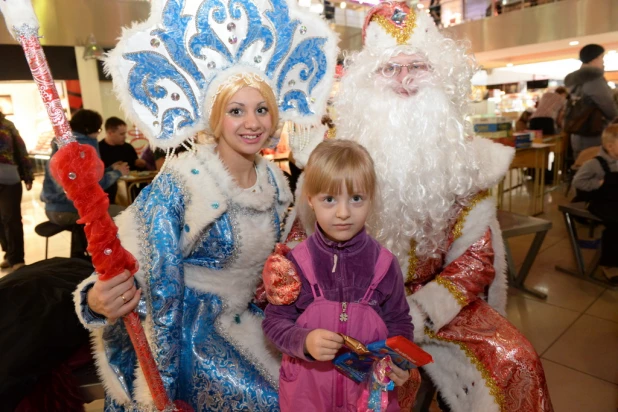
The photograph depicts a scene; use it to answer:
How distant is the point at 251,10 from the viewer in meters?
1.55

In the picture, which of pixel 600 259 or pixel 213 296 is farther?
pixel 600 259

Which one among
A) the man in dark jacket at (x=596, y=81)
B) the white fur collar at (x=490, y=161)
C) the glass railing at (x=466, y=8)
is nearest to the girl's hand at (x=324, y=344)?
the white fur collar at (x=490, y=161)

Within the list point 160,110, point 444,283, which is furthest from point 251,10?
point 444,283

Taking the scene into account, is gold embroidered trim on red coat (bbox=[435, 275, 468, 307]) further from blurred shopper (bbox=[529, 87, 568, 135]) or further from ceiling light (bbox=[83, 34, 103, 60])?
ceiling light (bbox=[83, 34, 103, 60])

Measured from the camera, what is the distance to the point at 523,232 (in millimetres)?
3148

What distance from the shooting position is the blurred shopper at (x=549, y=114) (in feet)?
23.3

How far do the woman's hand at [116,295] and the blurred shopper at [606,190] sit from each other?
11.2ft

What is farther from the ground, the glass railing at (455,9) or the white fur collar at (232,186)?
the glass railing at (455,9)

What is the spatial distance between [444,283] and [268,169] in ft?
2.68

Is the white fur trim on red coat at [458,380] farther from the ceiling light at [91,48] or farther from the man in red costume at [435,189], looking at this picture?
the ceiling light at [91,48]

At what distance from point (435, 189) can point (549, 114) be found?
265 inches

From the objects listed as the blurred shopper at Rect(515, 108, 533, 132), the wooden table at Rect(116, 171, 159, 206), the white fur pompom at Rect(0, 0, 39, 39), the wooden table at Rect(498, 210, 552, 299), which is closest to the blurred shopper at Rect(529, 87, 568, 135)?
the blurred shopper at Rect(515, 108, 533, 132)

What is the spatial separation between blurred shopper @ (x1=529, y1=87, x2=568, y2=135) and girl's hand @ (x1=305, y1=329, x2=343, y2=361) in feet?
23.2

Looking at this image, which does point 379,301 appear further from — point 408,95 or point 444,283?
point 408,95
